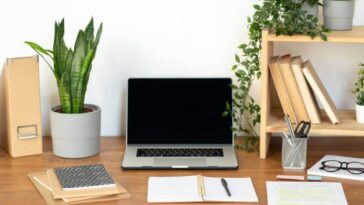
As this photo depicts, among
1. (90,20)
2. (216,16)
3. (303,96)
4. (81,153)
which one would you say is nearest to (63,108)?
(81,153)

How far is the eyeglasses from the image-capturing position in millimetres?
1803

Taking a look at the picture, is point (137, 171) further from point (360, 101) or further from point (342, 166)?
point (360, 101)

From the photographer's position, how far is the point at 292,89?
1896 mm

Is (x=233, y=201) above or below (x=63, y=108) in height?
below

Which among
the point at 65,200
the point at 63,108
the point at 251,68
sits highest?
the point at 251,68

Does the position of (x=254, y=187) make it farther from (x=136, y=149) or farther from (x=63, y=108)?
(x=63, y=108)

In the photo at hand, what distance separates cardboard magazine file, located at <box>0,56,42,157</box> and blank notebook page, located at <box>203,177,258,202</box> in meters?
0.55

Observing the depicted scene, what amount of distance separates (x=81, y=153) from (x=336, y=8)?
0.84m

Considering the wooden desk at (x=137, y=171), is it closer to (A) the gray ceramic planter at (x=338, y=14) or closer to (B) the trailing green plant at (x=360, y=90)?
(B) the trailing green plant at (x=360, y=90)

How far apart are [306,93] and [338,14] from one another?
0.79 ft

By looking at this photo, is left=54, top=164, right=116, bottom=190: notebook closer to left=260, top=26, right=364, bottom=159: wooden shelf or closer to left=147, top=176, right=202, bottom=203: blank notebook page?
left=147, top=176, right=202, bottom=203: blank notebook page

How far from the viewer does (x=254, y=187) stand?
5.55 ft

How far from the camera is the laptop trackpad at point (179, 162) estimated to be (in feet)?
6.03

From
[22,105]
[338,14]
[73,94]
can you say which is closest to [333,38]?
[338,14]
